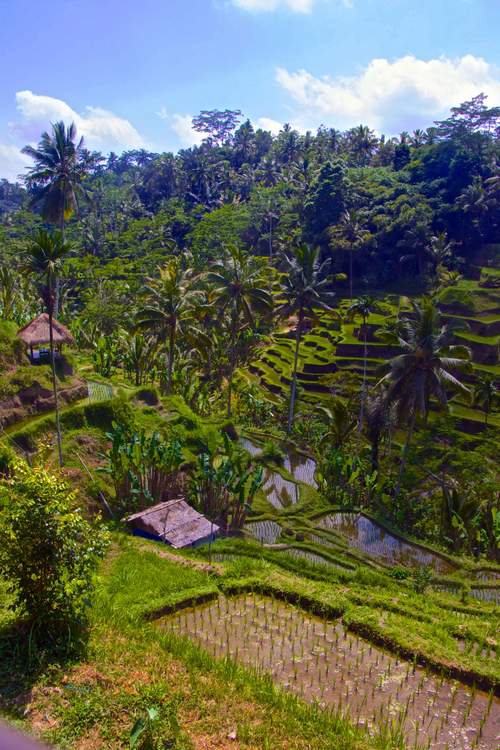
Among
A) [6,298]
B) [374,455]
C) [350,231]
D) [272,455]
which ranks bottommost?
[374,455]

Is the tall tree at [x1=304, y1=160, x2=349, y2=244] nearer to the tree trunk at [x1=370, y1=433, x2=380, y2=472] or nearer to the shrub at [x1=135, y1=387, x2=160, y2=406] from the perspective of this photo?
the tree trunk at [x1=370, y1=433, x2=380, y2=472]

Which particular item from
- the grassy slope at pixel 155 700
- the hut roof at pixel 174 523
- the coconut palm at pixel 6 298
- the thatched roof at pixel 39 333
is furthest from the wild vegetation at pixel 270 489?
the thatched roof at pixel 39 333

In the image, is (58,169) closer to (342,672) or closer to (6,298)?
(6,298)

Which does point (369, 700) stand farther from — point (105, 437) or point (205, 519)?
point (105, 437)

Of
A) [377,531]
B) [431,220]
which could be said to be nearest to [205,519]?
[377,531]

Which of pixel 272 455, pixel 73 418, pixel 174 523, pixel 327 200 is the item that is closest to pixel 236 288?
pixel 272 455

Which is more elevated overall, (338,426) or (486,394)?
(486,394)

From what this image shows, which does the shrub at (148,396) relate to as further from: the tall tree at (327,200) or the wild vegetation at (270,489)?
the tall tree at (327,200)
